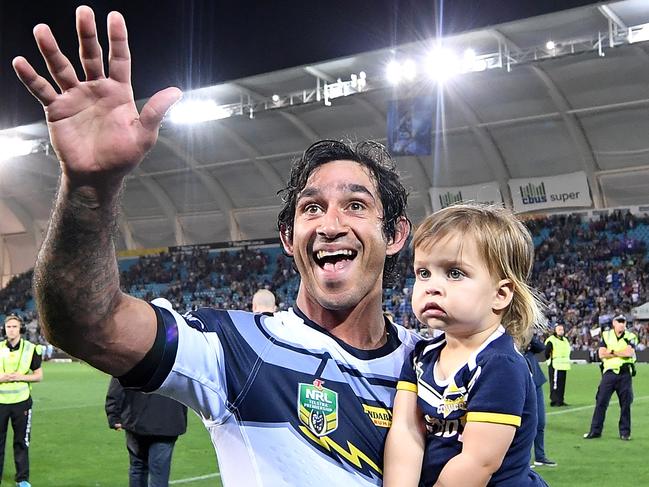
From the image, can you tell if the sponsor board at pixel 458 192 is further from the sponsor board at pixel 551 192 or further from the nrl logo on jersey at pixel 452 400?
the nrl logo on jersey at pixel 452 400

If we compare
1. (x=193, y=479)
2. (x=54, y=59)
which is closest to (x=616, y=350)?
(x=193, y=479)

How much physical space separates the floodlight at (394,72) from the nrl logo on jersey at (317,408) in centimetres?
2935

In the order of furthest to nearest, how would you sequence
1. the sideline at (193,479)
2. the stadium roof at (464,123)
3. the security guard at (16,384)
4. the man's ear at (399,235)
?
the stadium roof at (464,123), the security guard at (16,384), the sideline at (193,479), the man's ear at (399,235)

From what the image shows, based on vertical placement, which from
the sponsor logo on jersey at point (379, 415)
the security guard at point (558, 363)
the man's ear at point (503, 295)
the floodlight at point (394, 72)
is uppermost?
the floodlight at point (394, 72)

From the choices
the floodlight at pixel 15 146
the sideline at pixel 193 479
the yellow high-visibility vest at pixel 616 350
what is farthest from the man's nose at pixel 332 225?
the floodlight at pixel 15 146

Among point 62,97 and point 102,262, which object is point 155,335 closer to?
point 102,262

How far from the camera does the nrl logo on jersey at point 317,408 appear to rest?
7.68ft

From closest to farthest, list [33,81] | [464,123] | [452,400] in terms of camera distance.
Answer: [33,81], [452,400], [464,123]

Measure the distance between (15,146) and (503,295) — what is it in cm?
4496

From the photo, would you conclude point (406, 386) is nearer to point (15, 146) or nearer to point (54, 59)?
point (54, 59)

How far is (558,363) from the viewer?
52.8ft

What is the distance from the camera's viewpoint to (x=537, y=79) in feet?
103

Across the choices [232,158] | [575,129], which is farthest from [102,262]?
[232,158]

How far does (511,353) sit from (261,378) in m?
0.74
